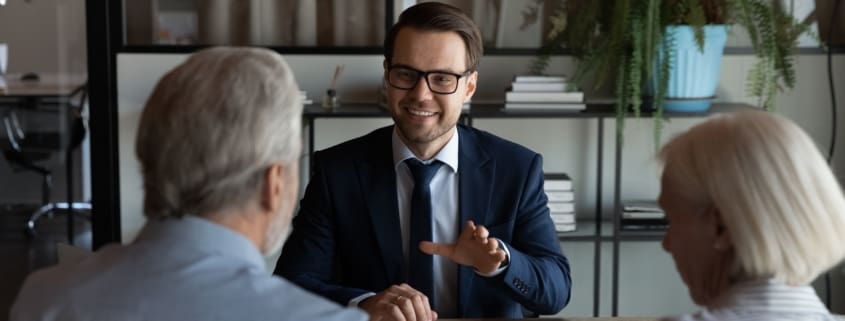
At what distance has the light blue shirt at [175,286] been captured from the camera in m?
1.42

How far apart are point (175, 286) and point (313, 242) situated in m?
1.24

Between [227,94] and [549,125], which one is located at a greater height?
[227,94]

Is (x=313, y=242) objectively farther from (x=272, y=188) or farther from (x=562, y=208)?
(x=562, y=208)

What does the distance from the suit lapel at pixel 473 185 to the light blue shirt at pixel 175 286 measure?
1197 millimetres

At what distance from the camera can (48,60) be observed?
471cm

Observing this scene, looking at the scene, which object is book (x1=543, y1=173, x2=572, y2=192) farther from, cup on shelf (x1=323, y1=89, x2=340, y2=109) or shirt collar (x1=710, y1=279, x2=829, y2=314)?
shirt collar (x1=710, y1=279, x2=829, y2=314)

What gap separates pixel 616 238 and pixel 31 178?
7.60 ft

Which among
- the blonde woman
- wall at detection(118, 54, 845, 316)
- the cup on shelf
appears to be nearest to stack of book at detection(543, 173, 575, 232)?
wall at detection(118, 54, 845, 316)

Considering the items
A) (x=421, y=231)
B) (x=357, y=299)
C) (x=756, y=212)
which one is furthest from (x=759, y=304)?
(x=421, y=231)

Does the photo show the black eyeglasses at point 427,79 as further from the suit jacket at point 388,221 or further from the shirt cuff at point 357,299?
the shirt cuff at point 357,299

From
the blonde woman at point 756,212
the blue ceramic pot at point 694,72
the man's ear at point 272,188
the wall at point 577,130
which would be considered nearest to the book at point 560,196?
the wall at point 577,130

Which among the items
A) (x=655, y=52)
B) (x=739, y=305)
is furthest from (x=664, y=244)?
(x=655, y=52)

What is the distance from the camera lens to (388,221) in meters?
2.64

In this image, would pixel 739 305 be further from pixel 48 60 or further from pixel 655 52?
pixel 48 60
